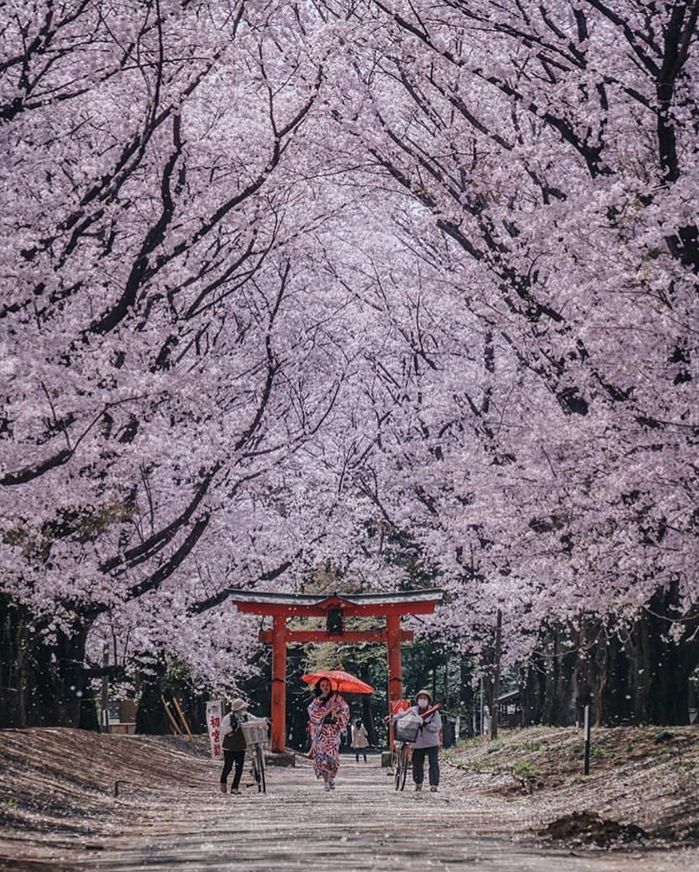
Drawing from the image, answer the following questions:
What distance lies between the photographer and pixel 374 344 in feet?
119

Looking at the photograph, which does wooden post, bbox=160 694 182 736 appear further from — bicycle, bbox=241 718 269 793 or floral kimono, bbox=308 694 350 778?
bicycle, bbox=241 718 269 793

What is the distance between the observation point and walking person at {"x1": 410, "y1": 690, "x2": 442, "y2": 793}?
19.2 metres

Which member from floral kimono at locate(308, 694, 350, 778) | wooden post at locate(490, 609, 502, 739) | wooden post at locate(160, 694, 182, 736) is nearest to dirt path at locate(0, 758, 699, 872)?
floral kimono at locate(308, 694, 350, 778)

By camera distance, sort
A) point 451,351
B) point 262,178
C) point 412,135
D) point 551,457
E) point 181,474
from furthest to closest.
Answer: point 451,351, point 181,474, point 412,135, point 551,457, point 262,178

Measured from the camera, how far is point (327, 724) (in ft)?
68.8

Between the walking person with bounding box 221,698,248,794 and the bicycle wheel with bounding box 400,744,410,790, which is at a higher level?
the walking person with bounding box 221,698,248,794

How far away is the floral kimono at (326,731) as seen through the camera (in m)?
20.9

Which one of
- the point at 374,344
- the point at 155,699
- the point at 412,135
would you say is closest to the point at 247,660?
the point at 155,699

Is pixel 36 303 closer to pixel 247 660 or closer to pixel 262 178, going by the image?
pixel 262 178

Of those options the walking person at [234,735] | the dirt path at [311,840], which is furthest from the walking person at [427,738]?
the walking person at [234,735]

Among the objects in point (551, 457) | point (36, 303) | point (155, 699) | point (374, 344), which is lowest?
point (155, 699)

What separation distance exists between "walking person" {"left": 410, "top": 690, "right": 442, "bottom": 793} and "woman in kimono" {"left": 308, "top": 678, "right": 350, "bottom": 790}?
148 centimetres

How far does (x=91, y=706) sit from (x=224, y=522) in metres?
5.17

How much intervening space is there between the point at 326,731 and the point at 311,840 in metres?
9.79
